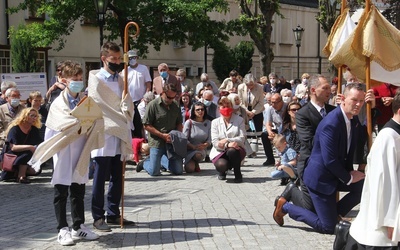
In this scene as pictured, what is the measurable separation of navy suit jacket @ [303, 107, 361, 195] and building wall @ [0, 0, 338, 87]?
2451 centimetres

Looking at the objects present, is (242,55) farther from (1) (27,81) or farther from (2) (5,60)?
(1) (27,81)

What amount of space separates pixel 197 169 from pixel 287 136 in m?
2.66

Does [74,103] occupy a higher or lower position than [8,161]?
higher

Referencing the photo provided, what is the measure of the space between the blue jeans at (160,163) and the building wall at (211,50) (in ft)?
59.9

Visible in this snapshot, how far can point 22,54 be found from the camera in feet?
91.4

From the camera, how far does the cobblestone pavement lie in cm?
→ 805

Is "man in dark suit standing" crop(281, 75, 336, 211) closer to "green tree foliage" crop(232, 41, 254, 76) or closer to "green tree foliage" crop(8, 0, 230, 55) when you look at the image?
"green tree foliage" crop(8, 0, 230, 55)

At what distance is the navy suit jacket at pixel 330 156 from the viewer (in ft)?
26.8

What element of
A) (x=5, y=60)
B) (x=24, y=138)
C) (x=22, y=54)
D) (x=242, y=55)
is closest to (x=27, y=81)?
(x=24, y=138)

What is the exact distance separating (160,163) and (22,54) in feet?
49.2

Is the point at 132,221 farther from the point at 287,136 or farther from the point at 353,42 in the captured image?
the point at 287,136

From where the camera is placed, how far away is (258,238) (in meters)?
8.26

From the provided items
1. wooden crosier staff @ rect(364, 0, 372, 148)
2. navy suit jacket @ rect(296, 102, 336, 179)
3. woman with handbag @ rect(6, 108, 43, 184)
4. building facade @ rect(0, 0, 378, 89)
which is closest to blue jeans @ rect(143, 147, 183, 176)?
woman with handbag @ rect(6, 108, 43, 184)

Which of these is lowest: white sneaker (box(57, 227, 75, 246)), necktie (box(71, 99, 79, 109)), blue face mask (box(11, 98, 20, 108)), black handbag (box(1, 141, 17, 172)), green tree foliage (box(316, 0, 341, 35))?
white sneaker (box(57, 227, 75, 246))
